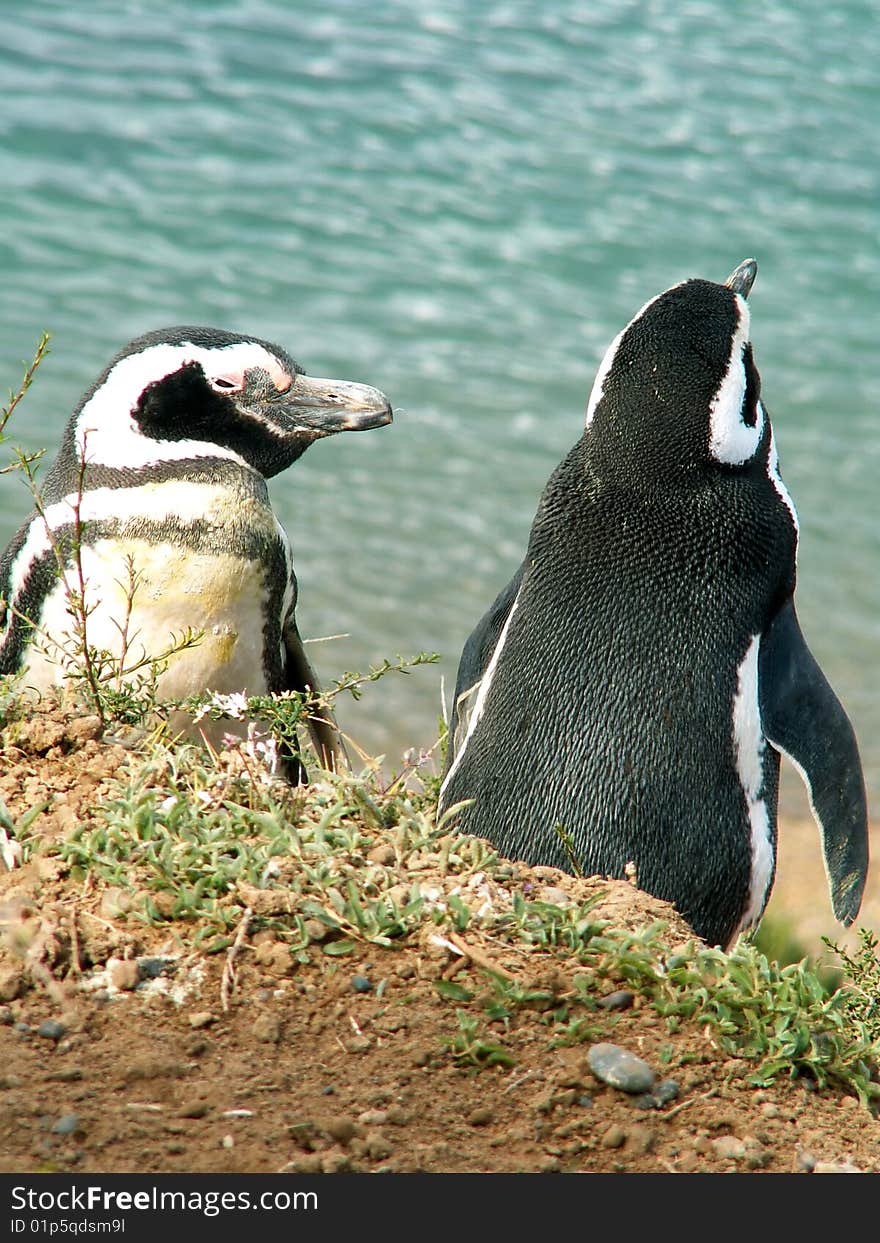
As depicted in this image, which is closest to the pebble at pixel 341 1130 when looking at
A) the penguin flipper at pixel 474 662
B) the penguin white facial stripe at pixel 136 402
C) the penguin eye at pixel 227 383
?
the penguin flipper at pixel 474 662

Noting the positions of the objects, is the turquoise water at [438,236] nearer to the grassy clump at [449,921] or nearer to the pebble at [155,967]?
the grassy clump at [449,921]

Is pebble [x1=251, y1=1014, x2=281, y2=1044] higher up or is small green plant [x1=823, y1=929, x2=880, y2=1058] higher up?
pebble [x1=251, y1=1014, x2=281, y2=1044]

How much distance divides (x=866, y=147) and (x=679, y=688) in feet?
36.1

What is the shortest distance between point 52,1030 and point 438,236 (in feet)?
29.6

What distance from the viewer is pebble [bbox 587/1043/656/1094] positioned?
1.87 m

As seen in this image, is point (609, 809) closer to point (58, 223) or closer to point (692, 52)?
point (58, 223)

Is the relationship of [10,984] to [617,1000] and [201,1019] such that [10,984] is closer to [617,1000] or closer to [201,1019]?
[201,1019]

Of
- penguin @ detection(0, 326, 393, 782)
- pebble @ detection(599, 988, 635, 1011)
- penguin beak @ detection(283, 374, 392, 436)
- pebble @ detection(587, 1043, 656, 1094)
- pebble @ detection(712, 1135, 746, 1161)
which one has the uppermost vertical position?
penguin beak @ detection(283, 374, 392, 436)

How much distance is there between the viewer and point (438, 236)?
33.7 feet

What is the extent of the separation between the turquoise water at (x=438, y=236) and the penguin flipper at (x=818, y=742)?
3.08 meters

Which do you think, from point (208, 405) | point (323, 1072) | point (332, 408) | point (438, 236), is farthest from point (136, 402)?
point (438, 236)

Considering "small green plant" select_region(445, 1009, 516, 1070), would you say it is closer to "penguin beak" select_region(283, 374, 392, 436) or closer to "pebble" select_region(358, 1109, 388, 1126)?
"pebble" select_region(358, 1109, 388, 1126)

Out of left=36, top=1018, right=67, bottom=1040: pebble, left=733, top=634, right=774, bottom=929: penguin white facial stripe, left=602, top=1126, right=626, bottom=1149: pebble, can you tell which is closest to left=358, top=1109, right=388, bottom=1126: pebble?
left=602, top=1126, right=626, bottom=1149: pebble

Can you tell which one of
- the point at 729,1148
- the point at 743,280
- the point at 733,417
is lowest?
the point at 729,1148
